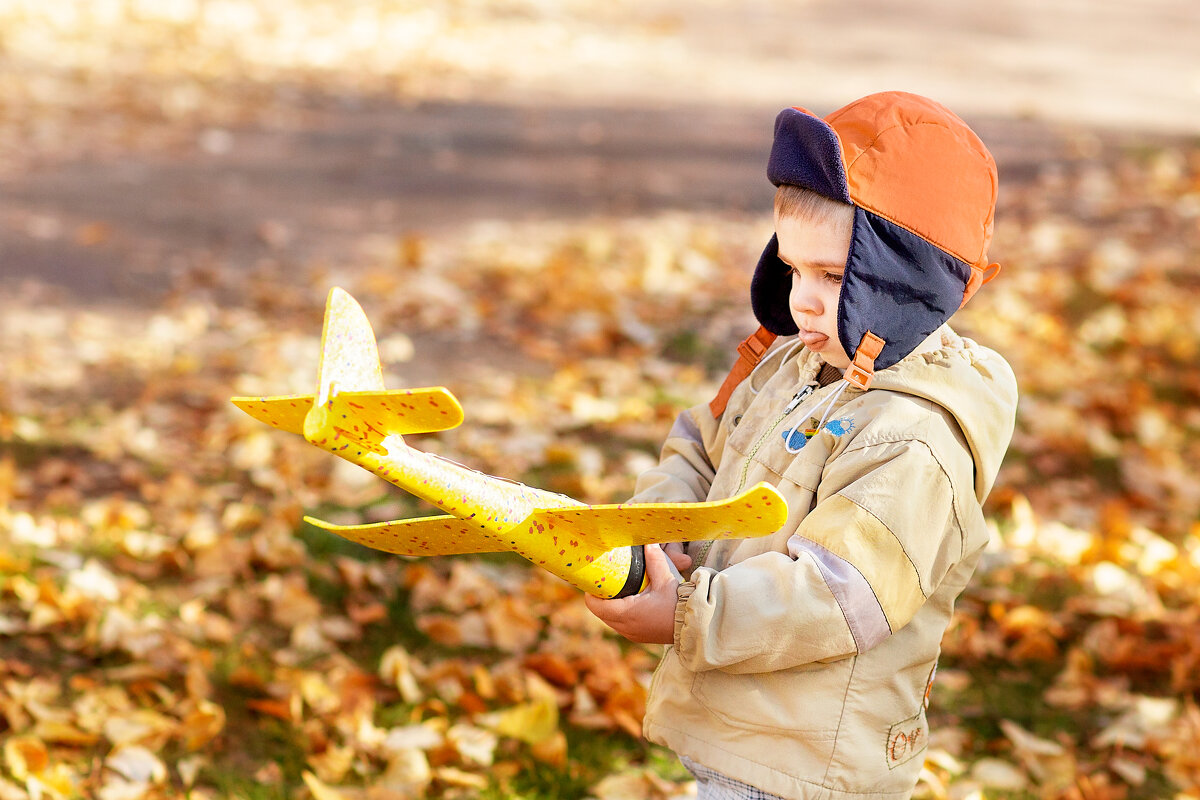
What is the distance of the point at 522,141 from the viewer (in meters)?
8.71

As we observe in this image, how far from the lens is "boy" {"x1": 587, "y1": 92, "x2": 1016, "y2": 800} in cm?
163

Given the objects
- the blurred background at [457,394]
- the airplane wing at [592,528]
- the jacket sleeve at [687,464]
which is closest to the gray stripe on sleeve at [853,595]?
the airplane wing at [592,528]

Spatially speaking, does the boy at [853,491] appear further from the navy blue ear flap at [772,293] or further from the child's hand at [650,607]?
the navy blue ear flap at [772,293]

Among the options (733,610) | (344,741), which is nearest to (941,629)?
(733,610)

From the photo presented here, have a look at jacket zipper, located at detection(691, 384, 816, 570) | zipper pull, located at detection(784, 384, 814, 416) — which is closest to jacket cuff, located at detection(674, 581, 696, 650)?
jacket zipper, located at detection(691, 384, 816, 570)

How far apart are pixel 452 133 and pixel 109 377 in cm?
465

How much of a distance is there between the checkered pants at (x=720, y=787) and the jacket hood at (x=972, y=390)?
22.4 inches

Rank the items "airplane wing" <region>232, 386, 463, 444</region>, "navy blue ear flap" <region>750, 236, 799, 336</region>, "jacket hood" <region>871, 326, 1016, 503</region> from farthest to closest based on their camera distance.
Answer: "navy blue ear flap" <region>750, 236, 799, 336</region> → "jacket hood" <region>871, 326, 1016, 503</region> → "airplane wing" <region>232, 386, 463, 444</region>

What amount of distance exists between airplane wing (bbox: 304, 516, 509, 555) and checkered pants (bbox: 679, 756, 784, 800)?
526 mm

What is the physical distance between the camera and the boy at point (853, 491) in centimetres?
163

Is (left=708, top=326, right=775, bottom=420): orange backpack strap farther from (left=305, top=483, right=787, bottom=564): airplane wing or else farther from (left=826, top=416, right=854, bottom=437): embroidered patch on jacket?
(left=305, top=483, right=787, bottom=564): airplane wing

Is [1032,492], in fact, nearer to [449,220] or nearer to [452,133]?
[449,220]

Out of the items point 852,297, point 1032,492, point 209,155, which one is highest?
point 852,297

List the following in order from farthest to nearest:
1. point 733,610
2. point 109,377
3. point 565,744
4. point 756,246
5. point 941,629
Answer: point 756,246, point 109,377, point 565,744, point 941,629, point 733,610
